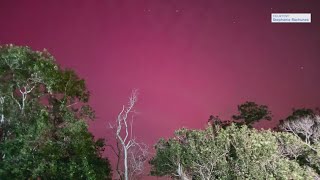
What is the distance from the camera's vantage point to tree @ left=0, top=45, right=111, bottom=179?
34.4ft

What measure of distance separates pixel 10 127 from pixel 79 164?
2156mm

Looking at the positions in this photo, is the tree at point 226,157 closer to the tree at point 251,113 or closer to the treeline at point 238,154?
the treeline at point 238,154

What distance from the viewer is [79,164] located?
36.3 feet

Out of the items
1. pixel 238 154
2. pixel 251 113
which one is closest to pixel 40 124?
pixel 238 154

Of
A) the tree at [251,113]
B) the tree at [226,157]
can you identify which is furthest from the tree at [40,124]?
the tree at [251,113]

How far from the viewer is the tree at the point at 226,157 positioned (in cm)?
1112

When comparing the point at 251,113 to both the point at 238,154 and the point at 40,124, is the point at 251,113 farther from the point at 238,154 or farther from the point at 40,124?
the point at 40,124

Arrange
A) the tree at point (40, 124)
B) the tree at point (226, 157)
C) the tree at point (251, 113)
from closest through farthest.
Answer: the tree at point (40, 124)
the tree at point (226, 157)
the tree at point (251, 113)

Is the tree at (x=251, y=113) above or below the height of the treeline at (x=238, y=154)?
above

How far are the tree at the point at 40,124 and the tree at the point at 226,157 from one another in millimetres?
2341

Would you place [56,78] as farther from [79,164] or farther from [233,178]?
[233,178]

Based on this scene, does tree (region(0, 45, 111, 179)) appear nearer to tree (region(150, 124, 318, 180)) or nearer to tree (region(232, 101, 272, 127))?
tree (region(150, 124, 318, 180))

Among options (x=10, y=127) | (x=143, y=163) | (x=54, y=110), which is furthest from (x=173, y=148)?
(x=10, y=127)

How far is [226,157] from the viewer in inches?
484
